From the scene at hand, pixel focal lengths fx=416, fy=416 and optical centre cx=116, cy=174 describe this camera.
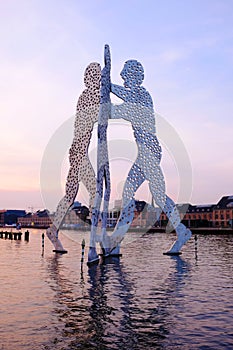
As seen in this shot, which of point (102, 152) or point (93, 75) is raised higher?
point (93, 75)

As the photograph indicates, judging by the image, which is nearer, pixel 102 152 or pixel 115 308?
pixel 115 308

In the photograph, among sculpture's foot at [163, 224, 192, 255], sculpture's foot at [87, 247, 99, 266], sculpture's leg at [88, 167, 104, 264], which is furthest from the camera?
sculpture's foot at [163, 224, 192, 255]

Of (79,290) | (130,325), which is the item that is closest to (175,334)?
(130,325)

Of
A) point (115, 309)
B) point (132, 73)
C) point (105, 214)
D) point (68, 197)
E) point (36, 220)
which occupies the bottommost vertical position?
point (115, 309)

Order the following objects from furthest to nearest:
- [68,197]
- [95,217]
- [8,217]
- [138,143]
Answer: [8,217] → [68,197] → [138,143] → [95,217]

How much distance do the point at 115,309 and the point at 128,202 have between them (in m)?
13.4

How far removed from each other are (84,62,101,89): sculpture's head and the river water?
11769mm

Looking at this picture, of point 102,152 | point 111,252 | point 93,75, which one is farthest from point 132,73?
point 111,252

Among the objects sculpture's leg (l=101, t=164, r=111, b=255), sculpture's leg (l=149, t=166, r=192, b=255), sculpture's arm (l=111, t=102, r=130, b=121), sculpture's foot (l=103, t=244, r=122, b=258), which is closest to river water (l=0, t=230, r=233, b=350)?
sculpture's leg (l=101, t=164, r=111, b=255)

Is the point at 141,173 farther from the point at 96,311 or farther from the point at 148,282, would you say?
the point at 96,311

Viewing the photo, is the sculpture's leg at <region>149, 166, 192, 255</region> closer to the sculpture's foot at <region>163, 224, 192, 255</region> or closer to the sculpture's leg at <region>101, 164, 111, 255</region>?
the sculpture's foot at <region>163, 224, 192, 255</region>

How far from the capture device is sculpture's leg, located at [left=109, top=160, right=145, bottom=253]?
2516 cm

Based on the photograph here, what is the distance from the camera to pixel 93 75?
26094 mm

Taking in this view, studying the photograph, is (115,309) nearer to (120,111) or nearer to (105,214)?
(105,214)
